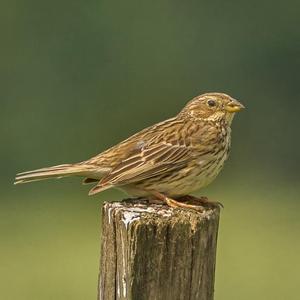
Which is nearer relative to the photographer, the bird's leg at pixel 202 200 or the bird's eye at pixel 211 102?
the bird's leg at pixel 202 200

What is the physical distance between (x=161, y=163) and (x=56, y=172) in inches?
20.0

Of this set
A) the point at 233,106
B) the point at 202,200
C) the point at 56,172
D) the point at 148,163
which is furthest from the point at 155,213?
the point at 233,106

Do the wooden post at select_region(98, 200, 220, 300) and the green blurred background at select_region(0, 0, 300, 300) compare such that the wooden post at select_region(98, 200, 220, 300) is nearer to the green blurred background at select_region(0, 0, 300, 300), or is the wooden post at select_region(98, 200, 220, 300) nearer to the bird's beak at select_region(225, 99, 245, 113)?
the bird's beak at select_region(225, 99, 245, 113)

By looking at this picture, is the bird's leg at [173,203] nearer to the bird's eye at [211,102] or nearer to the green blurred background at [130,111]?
the bird's eye at [211,102]

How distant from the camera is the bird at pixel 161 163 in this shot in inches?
264

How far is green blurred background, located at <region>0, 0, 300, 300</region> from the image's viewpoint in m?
12.6

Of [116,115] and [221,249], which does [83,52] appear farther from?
[221,249]

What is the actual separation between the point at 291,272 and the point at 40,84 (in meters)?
5.91

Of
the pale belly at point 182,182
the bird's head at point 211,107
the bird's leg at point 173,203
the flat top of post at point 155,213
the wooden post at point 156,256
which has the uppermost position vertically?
the bird's head at point 211,107

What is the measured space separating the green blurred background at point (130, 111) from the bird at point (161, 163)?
13.2 feet

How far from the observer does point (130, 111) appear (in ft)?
54.1

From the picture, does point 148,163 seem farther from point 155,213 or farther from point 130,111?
point 130,111

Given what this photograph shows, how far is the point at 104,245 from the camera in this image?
5586mm

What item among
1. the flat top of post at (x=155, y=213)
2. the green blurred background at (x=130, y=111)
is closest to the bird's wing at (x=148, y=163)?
the flat top of post at (x=155, y=213)
